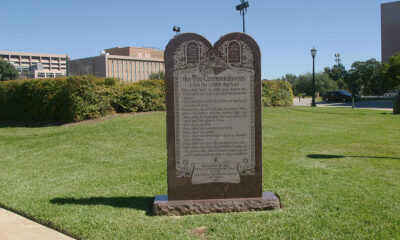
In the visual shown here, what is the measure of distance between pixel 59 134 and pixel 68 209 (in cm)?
793

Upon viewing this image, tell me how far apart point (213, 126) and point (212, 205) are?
3.28ft

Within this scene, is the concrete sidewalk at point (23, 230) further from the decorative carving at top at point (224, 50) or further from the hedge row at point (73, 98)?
the hedge row at point (73, 98)

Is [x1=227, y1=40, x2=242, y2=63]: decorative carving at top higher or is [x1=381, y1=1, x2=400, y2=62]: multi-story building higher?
[x1=381, y1=1, x2=400, y2=62]: multi-story building

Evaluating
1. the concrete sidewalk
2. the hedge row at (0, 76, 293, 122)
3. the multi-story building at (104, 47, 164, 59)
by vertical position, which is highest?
the multi-story building at (104, 47, 164, 59)

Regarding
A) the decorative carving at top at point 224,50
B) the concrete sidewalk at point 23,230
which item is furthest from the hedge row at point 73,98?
the decorative carving at top at point 224,50

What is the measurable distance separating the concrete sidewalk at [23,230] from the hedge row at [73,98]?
10355 mm

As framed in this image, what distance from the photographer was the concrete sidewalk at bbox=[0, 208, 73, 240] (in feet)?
12.8

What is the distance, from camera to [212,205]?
4.53 metres

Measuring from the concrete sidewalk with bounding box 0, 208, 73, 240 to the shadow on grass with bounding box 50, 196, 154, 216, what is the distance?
642mm

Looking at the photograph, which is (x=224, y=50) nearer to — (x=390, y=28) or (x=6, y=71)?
(x=6, y=71)

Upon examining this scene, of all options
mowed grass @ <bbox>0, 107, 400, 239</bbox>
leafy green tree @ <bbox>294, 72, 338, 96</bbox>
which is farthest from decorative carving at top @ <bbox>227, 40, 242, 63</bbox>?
leafy green tree @ <bbox>294, 72, 338, 96</bbox>

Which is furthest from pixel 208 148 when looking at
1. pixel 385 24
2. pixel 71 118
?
pixel 385 24

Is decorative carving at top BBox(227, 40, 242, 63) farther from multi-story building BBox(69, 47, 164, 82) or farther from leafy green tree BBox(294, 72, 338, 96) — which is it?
multi-story building BBox(69, 47, 164, 82)

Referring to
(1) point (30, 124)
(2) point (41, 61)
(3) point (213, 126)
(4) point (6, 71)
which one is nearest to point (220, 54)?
(3) point (213, 126)
